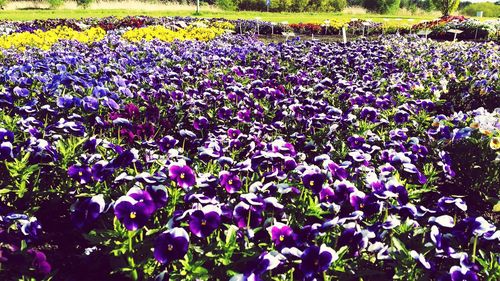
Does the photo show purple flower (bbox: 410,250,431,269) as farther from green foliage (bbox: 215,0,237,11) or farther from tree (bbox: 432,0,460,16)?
green foliage (bbox: 215,0,237,11)

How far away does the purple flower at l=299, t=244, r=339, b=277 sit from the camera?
2.18 m

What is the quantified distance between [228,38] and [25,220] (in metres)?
13.2

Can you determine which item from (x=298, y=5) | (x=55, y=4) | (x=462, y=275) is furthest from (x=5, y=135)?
(x=298, y=5)

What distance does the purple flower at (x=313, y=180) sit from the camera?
282 cm

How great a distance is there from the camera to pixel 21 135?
4.48 meters

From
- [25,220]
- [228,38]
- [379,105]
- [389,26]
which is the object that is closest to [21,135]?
[25,220]

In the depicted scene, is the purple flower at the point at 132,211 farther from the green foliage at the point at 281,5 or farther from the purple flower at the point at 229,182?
the green foliage at the point at 281,5

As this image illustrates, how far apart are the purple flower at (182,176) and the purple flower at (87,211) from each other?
0.45 m

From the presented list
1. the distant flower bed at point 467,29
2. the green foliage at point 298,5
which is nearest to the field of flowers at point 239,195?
the distant flower bed at point 467,29

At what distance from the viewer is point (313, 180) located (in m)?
2.84

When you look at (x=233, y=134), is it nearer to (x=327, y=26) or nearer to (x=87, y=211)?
(x=87, y=211)

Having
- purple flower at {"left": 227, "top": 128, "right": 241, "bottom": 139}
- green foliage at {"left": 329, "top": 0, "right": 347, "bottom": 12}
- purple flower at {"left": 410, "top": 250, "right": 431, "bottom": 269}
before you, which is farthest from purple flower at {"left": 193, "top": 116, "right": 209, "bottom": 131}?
green foliage at {"left": 329, "top": 0, "right": 347, "bottom": 12}

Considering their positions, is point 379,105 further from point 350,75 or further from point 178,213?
point 178,213

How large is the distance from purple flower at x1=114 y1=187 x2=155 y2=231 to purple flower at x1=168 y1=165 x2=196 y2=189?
0.31 metres
